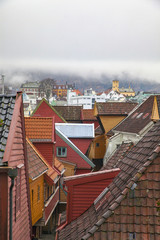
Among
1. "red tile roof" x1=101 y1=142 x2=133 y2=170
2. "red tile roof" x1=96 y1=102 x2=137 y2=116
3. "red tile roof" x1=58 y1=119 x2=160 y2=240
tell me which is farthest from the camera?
"red tile roof" x1=96 y1=102 x2=137 y2=116

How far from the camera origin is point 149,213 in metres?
7.86

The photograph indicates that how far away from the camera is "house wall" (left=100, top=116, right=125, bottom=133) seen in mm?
31906

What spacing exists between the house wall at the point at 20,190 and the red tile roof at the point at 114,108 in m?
20.0

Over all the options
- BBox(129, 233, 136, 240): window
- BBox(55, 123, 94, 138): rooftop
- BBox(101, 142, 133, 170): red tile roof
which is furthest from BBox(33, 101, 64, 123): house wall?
BBox(129, 233, 136, 240): window

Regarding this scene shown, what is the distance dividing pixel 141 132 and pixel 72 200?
1180 cm

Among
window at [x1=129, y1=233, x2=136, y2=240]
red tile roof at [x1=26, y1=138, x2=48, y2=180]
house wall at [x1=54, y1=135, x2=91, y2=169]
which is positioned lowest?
house wall at [x1=54, y1=135, x2=91, y2=169]

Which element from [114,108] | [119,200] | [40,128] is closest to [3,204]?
[119,200]

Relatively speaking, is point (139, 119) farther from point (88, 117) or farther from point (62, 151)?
point (88, 117)

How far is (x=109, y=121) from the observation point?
105 feet

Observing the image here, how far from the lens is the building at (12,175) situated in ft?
26.5

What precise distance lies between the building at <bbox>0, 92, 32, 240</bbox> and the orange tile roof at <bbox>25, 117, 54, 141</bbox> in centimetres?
794

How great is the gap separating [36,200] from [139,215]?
8832mm

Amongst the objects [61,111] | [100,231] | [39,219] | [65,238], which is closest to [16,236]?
[65,238]

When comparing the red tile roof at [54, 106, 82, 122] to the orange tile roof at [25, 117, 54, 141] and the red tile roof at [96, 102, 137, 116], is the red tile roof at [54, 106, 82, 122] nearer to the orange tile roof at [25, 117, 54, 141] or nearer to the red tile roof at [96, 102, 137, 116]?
the red tile roof at [96, 102, 137, 116]
